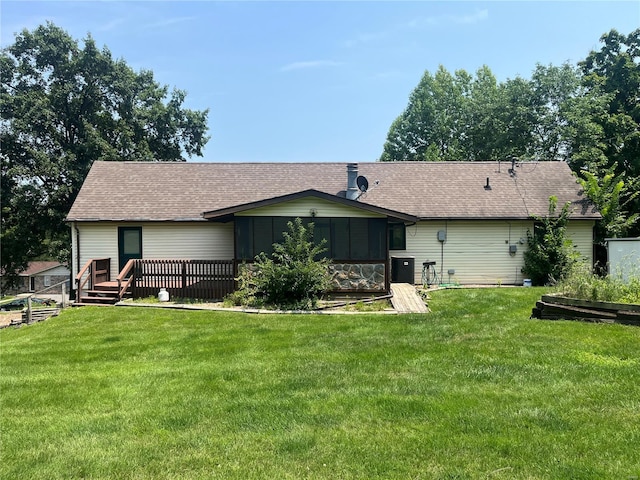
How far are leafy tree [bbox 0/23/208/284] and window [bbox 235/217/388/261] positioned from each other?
59.3ft

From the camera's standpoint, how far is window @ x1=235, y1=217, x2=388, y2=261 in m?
13.5

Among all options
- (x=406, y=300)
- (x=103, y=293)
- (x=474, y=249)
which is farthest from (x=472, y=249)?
(x=103, y=293)

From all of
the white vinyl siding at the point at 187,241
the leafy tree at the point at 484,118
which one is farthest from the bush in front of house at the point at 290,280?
the leafy tree at the point at 484,118

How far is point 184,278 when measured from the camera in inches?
533

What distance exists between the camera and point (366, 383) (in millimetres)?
5398

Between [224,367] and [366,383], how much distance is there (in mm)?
2059

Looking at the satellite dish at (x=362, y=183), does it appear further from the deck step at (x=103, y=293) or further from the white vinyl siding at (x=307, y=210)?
the deck step at (x=103, y=293)

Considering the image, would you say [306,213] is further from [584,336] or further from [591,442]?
[591,442]

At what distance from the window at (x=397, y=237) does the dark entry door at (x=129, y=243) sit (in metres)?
9.22

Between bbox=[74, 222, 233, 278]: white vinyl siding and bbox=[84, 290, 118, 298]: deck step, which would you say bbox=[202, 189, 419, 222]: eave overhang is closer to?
bbox=[74, 222, 233, 278]: white vinyl siding

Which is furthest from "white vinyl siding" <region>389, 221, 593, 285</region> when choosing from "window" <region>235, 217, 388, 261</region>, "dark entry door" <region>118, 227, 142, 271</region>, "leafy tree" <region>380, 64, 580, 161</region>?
"leafy tree" <region>380, 64, 580, 161</region>

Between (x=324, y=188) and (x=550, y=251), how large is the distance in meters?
8.66

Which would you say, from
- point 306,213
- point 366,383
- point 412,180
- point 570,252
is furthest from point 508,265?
point 366,383

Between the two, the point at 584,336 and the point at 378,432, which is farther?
the point at 584,336
